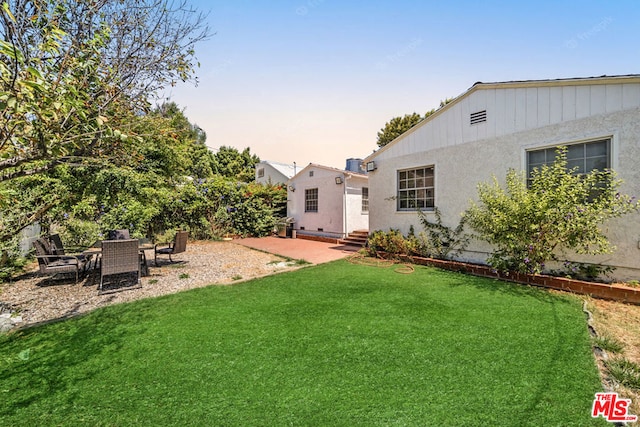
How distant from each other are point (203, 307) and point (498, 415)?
429 centimetres

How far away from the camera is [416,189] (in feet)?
29.7

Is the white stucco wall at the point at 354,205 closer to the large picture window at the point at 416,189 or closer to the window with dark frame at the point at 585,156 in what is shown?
the large picture window at the point at 416,189

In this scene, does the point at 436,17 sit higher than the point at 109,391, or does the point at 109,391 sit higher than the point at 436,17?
the point at 436,17

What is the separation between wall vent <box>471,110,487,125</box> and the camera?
7340 mm

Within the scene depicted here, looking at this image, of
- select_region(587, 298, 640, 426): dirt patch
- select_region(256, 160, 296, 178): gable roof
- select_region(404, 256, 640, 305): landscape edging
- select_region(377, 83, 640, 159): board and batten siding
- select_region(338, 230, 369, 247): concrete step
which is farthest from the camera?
select_region(256, 160, 296, 178): gable roof

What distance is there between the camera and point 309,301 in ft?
16.3

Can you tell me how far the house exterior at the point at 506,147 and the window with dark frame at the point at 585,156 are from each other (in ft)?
0.05

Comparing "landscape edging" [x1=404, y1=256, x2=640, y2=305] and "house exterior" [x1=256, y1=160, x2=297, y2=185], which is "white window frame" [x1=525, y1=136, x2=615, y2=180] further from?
"house exterior" [x1=256, y1=160, x2=297, y2=185]

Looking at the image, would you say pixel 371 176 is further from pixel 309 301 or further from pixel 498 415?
pixel 498 415

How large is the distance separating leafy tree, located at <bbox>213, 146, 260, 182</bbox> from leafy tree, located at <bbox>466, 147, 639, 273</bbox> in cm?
2413

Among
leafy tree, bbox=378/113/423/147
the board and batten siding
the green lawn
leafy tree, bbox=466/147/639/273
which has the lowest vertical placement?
the green lawn

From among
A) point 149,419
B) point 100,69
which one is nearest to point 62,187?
point 100,69

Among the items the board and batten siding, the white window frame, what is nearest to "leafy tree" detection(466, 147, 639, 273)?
the white window frame

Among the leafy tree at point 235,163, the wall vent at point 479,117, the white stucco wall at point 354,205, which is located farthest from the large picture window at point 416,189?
the leafy tree at point 235,163
